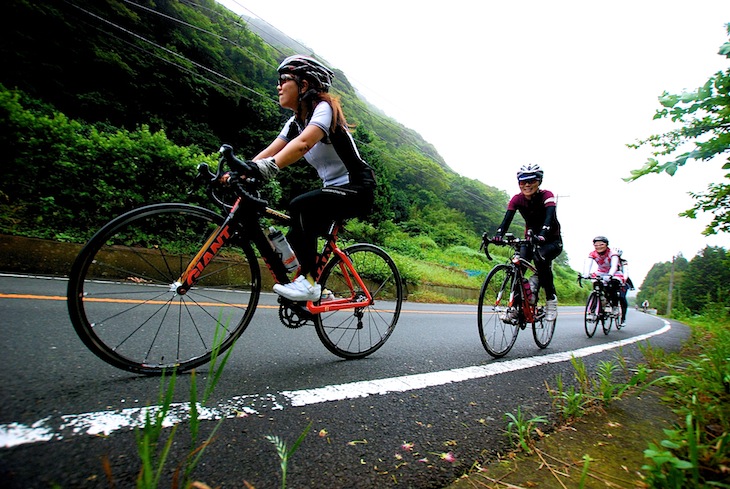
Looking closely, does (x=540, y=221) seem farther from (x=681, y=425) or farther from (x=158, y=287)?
(x=158, y=287)

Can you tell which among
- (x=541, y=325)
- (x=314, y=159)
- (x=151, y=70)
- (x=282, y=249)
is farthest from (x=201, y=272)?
(x=151, y=70)

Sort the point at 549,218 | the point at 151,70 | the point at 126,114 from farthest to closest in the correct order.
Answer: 1. the point at 151,70
2. the point at 126,114
3. the point at 549,218

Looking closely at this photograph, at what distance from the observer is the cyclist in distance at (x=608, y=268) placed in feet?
22.8

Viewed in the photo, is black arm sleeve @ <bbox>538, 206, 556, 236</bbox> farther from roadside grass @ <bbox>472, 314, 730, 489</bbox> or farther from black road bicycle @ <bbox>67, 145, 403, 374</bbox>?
black road bicycle @ <bbox>67, 145, 403, 374</bbox>

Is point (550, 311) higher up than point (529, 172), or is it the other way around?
point (529, 172)

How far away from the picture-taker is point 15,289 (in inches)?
146

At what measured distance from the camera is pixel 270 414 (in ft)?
4.57

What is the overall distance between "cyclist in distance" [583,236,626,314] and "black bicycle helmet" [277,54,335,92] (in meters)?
7.29

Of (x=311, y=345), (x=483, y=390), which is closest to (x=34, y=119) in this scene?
(x=311, y=345)

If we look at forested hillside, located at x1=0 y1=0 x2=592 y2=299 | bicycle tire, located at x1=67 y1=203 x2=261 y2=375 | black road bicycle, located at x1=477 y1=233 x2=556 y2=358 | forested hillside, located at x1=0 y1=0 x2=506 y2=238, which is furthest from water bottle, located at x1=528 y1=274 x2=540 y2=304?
forested hillside, located at x1=0 y1=0 x2=506 y2=238

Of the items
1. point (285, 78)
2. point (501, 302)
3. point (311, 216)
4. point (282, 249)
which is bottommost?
point (501, 302)

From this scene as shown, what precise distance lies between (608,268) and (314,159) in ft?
25.6

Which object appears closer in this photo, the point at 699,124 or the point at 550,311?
the point at 699,124

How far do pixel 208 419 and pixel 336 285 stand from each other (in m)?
1.33
